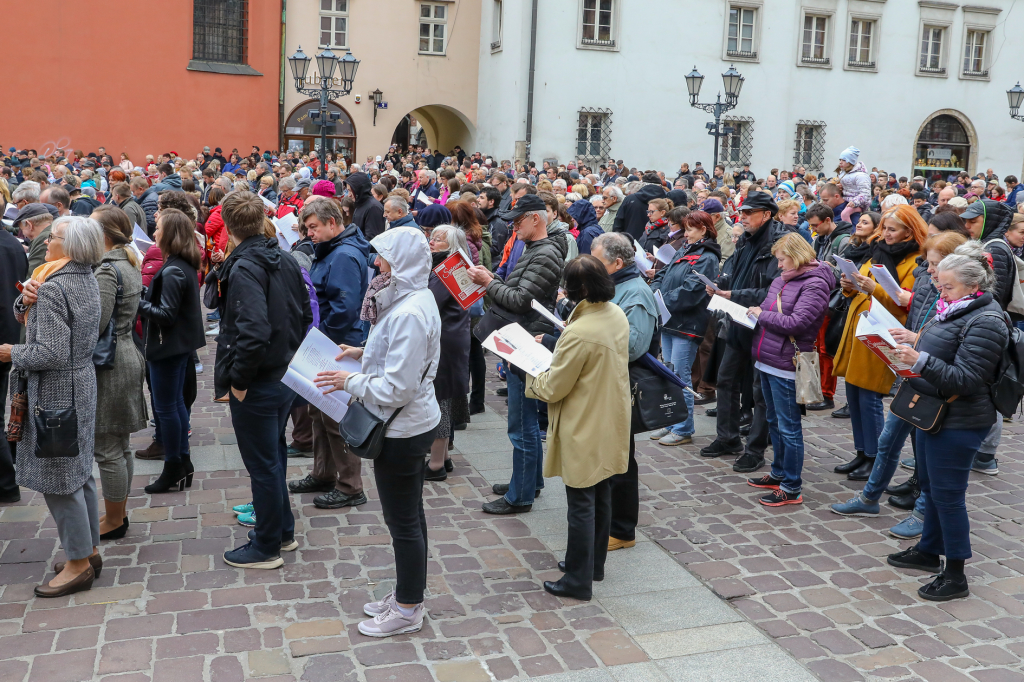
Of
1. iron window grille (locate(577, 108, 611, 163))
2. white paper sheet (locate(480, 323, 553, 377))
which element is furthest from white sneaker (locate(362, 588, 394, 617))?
iron window grille (locate(577, 108, 611, 163))

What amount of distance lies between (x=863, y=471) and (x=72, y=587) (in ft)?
17.7

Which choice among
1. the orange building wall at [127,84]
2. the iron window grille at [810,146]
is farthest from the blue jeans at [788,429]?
the orange building wall at [127,84]

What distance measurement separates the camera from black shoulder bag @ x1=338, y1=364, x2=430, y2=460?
418 cm

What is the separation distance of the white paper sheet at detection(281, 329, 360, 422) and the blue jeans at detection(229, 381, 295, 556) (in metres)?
0.27

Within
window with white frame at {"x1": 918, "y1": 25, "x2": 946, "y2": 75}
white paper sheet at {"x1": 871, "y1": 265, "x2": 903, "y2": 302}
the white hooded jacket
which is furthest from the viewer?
window with white frame at {"x1": 918, "y1": 25, "x2": 946, "y2": 75}

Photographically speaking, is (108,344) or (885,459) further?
(885,459)

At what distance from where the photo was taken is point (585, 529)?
486 cm

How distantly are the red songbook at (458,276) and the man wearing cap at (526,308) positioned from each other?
0.72 feet

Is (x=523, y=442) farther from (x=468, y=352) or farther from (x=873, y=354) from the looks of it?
(x=873, y=354)

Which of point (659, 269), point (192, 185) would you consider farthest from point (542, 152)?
point (659, 269)

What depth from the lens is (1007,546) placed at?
5.82m

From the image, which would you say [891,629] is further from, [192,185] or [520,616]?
[192,185]

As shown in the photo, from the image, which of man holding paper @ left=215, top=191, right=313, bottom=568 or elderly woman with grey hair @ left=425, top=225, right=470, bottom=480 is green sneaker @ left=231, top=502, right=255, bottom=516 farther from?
elderly woman with grey hair @ left=425, top=225, right=470, bottom=480

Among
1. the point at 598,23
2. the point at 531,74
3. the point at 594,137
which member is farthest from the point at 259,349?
the point at 598,23
